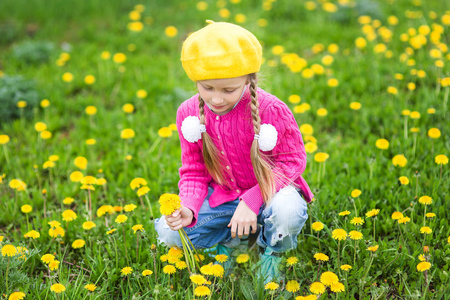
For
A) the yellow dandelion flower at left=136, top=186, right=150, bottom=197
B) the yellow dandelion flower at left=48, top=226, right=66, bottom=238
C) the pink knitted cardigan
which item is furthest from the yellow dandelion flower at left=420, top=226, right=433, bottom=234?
the yellow dandelion flower at left=48, top=226, right=66, bottom=238

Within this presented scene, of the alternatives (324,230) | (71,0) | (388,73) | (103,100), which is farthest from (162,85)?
(71,0)

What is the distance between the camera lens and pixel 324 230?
2.33 m

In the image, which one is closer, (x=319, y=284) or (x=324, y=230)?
(x=319, y=284)

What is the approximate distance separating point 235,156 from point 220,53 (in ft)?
1.75

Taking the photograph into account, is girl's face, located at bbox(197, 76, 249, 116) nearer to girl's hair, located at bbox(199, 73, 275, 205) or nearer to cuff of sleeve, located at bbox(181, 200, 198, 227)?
girl's hair, located at bbox(199, 73, 275, 205)

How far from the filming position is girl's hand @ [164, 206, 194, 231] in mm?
1831

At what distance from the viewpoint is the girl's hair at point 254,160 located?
73.0 inches

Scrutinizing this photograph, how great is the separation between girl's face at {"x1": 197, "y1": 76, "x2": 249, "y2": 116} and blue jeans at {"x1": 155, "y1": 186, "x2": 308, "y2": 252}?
46 cm

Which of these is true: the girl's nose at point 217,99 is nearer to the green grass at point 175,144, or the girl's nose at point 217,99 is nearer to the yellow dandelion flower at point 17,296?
the green grass at point 175,144

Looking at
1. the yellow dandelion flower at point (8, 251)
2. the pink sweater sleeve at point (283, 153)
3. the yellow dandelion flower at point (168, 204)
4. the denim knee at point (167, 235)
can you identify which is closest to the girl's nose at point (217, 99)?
the pink sweater sleeve at point (283, 153)

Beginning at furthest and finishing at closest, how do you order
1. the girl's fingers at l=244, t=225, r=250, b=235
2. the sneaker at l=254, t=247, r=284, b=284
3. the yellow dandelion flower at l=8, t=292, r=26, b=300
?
1. the sneaker at l=254, t=247, r=284, b=284
2. the girl's fingers at l=244, t=225, r=250, b=235
3. the yellow dandelion flower at l=8, t=292, r=26, b=300

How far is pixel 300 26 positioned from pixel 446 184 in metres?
3.01

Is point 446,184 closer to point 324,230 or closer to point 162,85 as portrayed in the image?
point 324,230

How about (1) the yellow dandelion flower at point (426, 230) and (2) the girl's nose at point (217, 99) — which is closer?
(2) the girl's nose at point (217, 99)
